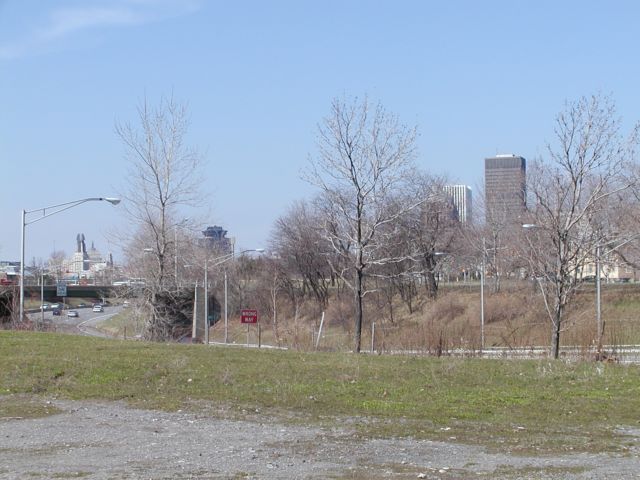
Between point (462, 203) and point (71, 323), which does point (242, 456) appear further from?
point (462, 203)

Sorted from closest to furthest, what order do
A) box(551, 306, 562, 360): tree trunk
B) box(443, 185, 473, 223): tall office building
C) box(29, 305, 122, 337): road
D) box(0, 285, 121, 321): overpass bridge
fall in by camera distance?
box(551, 306, 562, 360): tree trunk
box(0, 285, 121, 321): overpass bridge
box(29, 305, 122, 337): road
box(443, 185, 473, 223): tall office building

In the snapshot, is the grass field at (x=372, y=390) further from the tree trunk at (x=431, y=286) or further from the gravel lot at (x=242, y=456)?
the tree trunk at (x=431, y=286)

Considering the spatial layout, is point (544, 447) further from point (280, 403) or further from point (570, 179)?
point (570, 179)

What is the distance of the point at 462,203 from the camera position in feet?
334

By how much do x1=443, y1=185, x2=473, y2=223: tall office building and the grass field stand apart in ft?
185

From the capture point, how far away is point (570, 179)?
80.4 ft

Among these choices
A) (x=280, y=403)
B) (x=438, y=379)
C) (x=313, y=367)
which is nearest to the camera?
(x=280, y=403)

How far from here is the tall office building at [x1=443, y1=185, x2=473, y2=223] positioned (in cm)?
8303

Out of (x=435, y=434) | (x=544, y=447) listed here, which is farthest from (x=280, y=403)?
(x=544, y=447)

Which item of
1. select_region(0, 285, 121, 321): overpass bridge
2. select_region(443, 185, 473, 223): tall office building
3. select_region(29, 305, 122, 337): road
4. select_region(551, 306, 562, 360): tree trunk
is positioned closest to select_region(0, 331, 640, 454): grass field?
select_region(551, 306, 562, 360): tree trunk

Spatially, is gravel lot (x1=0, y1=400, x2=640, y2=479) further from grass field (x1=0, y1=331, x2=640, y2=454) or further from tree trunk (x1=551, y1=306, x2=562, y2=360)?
tree trunk (x1=551, y1=306, x2=562, y2=360)

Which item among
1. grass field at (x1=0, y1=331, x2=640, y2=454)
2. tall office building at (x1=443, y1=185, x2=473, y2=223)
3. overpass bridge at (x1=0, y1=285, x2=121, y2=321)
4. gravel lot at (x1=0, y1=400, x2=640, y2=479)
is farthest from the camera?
tall office building at (x1=443, y1=185, x2=473, y2=223)

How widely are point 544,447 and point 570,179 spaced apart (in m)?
14.9

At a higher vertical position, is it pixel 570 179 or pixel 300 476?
pixel 570 179
